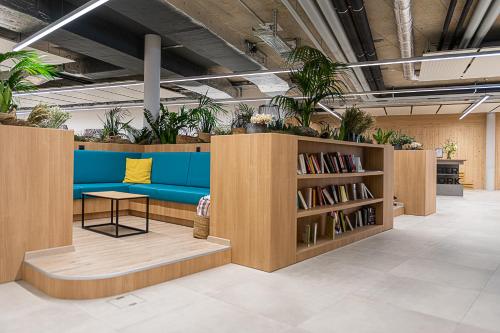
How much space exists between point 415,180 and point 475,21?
10.7 feet

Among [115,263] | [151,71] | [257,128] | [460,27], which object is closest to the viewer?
[115,263]

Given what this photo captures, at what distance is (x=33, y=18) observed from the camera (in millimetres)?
6445

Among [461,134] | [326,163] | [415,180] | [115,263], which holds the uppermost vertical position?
[461,134]

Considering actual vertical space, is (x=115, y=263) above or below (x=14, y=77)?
below

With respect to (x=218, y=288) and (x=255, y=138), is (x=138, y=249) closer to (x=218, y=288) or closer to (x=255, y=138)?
(x=218, y=288)

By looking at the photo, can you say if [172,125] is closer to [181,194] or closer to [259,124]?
[181,194]

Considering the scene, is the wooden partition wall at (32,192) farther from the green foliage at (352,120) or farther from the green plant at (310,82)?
the green foliage at (352,120)

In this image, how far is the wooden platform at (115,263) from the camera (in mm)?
2676

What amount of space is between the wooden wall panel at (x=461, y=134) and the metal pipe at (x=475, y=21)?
1017cm

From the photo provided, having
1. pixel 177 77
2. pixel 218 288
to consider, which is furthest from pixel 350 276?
pixel 177 77

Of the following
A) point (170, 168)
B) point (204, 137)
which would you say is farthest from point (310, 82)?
point (170, 168)

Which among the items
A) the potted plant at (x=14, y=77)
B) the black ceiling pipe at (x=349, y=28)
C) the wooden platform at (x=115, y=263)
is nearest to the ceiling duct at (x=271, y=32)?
the black ceiling pipe at (x=349, y=28)

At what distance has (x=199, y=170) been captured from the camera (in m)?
5.33

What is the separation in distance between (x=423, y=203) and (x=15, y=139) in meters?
7.45
